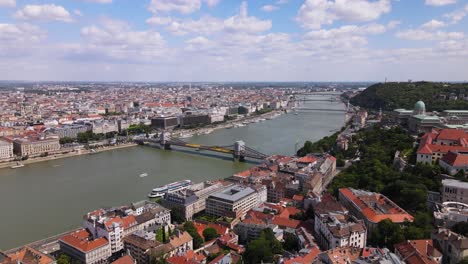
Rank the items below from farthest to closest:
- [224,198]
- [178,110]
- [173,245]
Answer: [178,110] → [224,198] → [173,245]

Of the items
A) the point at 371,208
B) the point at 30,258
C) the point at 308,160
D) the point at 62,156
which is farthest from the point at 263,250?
the point at 62,156

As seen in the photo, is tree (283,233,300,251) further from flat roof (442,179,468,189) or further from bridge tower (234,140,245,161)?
bridge tower (234,140,245,161)

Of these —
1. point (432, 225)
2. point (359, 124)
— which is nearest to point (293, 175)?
point (432, 225)

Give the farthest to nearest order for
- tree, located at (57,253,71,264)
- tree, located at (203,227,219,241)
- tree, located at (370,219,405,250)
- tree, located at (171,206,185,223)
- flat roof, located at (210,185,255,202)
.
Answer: flat roof, located at (210,185,255,202) < tree, located at (171,206,185,223) < tree, located at (203,227,219,241) < tree, located at (370,219,405,250) < tree, located at (57,253,71,264)

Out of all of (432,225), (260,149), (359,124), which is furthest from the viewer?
(359,124)

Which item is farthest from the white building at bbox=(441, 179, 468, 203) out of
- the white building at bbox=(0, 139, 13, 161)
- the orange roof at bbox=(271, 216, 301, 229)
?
the white building at bbox=(0, 139, 13, 161)

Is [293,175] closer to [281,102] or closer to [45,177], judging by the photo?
[45,177]

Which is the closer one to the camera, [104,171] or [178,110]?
[104,171]
